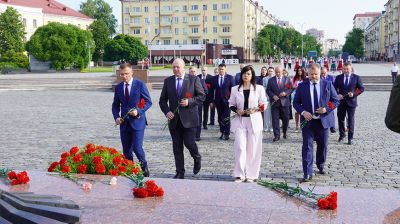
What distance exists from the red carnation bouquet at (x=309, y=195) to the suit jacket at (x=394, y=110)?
214 cm

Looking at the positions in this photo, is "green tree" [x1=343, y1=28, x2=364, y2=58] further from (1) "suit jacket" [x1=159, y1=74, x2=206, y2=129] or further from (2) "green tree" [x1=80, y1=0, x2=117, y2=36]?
(1) "suit jacket" [x1=159, y1=74, x2=206, y2=129]

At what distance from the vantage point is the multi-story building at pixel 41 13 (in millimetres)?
73925

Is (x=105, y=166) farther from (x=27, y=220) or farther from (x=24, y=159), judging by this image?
(x=24, y=159)

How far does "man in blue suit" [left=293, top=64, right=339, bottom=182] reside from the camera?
7.95 meters

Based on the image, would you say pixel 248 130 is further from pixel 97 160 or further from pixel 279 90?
pixel 279 90

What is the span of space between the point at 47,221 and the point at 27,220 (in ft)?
0.56

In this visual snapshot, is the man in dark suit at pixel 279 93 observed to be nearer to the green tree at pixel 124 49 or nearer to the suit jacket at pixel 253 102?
the suit jacket at pixel 253 102

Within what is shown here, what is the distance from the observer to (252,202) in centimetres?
508

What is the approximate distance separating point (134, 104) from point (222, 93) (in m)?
5.38

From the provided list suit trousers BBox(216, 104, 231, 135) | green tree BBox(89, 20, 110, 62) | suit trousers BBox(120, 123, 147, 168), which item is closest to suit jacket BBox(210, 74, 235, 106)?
suit trousers BBox(216, 104, 231, 135)

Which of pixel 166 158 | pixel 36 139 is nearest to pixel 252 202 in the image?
pixel 166 158

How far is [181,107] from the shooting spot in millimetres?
7777

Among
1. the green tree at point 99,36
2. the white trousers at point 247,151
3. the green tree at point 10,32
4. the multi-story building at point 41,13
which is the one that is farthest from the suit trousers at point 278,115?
the green tree at point 99,36

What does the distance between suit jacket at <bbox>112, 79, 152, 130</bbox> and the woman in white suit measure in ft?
4.55
